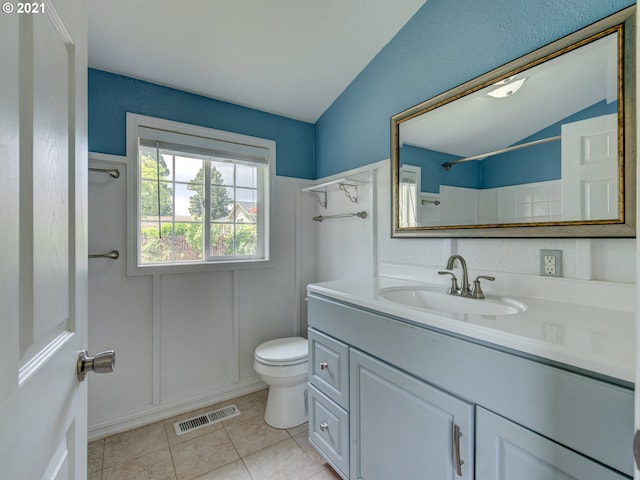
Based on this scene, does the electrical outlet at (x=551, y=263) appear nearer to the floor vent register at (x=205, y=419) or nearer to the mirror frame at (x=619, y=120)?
the mirror frame at (x=619, y=120)

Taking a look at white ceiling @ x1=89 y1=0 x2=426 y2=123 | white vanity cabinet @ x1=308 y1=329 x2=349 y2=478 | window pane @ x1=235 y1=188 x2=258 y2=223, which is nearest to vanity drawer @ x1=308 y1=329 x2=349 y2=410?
white vanity cabinet @ x1=308 y1=329 x2=349 y2=478

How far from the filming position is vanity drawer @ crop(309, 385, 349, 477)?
1.32 metres

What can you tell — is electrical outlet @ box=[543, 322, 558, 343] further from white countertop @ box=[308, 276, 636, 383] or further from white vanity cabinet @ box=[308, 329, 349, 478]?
white vanity cabinet @ box=[308, 329, 349, 478]

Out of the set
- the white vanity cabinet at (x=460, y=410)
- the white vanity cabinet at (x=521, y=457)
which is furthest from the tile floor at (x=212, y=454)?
the white vanity cabinet at (x=521, y=457)

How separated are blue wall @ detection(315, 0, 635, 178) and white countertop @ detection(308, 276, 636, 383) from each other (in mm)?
1042

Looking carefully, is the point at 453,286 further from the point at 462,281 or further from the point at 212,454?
the point at 212,454

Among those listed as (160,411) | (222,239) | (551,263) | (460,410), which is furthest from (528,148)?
(160,411)

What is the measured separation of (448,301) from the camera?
1357 millimetres

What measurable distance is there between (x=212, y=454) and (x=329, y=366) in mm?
873

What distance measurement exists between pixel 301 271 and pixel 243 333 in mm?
660

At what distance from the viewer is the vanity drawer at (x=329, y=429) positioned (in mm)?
1323

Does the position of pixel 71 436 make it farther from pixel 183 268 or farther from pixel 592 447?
pixel 183 268

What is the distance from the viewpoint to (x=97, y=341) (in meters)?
1.71

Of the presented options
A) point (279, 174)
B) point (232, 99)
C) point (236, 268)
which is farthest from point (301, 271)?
point (232, 99)
